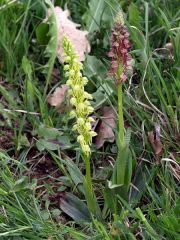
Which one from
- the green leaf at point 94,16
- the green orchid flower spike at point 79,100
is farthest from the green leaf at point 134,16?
the green orchid flower spike at point 79,100

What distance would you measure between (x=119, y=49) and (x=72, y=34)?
0.92 meters

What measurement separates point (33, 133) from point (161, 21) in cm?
76

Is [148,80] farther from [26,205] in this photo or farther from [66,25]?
[26,205]

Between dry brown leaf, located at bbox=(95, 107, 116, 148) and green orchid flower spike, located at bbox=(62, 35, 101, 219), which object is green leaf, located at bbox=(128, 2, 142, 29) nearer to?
dry brown leaf, located at bbox=(95, 107, 116, 148)

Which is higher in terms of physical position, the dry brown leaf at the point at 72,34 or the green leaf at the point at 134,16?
the green leaf at the point at 134,16

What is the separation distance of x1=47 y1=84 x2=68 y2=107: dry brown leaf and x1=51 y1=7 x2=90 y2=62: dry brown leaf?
6.7 inches

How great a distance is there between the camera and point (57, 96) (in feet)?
8.29

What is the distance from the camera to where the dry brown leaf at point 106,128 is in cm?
232

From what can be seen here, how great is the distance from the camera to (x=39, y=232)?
1939 millimetres

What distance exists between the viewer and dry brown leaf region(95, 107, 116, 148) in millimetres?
2320

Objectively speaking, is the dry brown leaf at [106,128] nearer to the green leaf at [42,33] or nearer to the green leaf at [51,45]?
the green leaf at [51,45]

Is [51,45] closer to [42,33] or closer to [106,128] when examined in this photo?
[42,33]

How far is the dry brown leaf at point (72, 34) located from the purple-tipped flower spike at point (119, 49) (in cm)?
80

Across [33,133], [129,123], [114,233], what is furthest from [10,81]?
[114,233]
